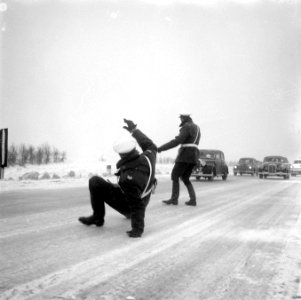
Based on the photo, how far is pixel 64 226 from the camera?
4.96 metres

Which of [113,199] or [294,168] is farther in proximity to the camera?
[294,168]

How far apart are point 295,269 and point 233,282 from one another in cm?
69

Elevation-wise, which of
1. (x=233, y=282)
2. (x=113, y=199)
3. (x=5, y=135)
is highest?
(x=5, y=135)

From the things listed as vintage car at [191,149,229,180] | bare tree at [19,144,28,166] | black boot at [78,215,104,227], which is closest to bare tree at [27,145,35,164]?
bare tree at [19,144,28,166]

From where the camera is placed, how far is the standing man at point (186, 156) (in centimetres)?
778

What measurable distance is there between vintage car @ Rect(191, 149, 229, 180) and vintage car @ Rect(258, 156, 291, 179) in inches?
185

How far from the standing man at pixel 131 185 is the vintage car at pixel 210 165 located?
14.6 meters

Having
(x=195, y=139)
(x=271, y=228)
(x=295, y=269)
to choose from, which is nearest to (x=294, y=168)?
(x=195, y=139)

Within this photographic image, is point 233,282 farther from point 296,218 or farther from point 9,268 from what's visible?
point 296,218

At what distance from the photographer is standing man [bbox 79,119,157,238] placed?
453 centimetres

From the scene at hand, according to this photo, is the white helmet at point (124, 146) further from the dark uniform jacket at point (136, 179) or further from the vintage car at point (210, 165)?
the vintage car at point (210, 165)

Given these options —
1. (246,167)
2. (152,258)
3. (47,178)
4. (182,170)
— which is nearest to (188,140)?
(182,170)

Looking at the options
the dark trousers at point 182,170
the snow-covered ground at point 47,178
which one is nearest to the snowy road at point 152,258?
the dark trousers at point 182,170

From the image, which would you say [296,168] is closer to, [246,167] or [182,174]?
[246,167]
